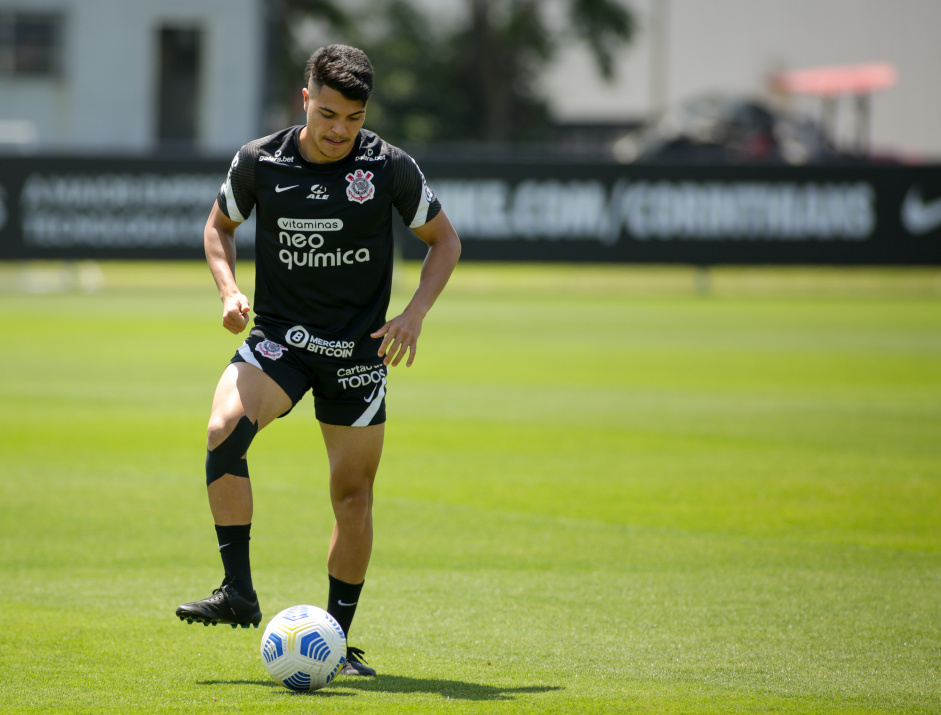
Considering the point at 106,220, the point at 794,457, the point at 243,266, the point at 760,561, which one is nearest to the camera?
the point at 760,561

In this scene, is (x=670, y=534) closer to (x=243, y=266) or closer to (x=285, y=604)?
(x=285, y=604)

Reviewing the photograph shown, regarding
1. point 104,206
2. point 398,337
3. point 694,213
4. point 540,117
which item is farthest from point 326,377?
point 540,117

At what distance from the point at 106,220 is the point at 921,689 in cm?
2367

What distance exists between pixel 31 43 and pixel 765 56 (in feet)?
88.6

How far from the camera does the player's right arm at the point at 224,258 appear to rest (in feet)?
16.0

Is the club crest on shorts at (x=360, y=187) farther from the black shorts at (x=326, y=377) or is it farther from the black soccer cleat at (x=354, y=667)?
the black soccer cleat at (x=354, y=667)

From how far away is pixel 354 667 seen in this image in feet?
16.1

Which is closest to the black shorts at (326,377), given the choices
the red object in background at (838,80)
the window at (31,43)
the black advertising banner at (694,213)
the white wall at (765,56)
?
the black advertising banner at (694,213)

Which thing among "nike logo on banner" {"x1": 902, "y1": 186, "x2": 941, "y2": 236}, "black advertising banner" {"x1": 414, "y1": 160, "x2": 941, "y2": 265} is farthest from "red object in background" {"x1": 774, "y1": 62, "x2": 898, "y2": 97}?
"black advertising banner" {"x1": 414, "y1": 160, "x2": 941, "y2": 265}

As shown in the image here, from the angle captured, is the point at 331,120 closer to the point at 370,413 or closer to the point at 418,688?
the point at 370,413

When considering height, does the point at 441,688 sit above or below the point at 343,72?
below

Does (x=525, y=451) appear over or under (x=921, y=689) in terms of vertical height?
under

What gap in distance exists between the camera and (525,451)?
10492 millimetres

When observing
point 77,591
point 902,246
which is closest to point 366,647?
point 77,591
